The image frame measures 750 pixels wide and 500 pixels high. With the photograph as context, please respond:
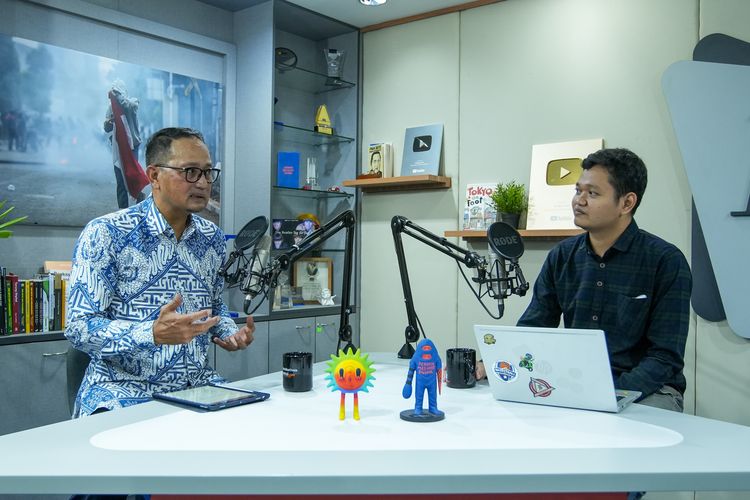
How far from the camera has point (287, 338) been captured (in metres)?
3.85

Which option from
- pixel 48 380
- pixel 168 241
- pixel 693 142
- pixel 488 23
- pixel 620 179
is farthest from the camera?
pixel 488 23

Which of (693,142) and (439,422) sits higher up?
(693,142)

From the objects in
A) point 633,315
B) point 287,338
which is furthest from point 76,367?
point 287,338

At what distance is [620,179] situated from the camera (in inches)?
91.0

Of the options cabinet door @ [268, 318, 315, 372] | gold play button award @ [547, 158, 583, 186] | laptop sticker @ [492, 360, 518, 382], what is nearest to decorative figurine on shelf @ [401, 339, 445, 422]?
laptop sticker @ [492, 360, 518, 382]

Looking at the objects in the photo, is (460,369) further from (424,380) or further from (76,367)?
(76,367)

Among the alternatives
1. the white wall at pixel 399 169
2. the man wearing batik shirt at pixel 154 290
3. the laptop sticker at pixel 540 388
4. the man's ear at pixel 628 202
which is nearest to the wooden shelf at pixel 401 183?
the white wall at pixel 399 169

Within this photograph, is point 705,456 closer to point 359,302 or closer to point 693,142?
point 693,142

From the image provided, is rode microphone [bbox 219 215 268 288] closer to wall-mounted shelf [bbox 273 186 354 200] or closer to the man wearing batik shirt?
the man wearing batik shirt

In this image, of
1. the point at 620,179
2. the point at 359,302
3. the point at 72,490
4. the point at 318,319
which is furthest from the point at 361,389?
the point at 359,302

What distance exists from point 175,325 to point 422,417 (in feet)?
2.34

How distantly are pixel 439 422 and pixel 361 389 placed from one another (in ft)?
0.62

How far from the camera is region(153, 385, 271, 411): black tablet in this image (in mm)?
1554

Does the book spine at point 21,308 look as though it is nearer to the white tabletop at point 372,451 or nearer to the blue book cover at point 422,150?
the white tabletop at point 372,451
